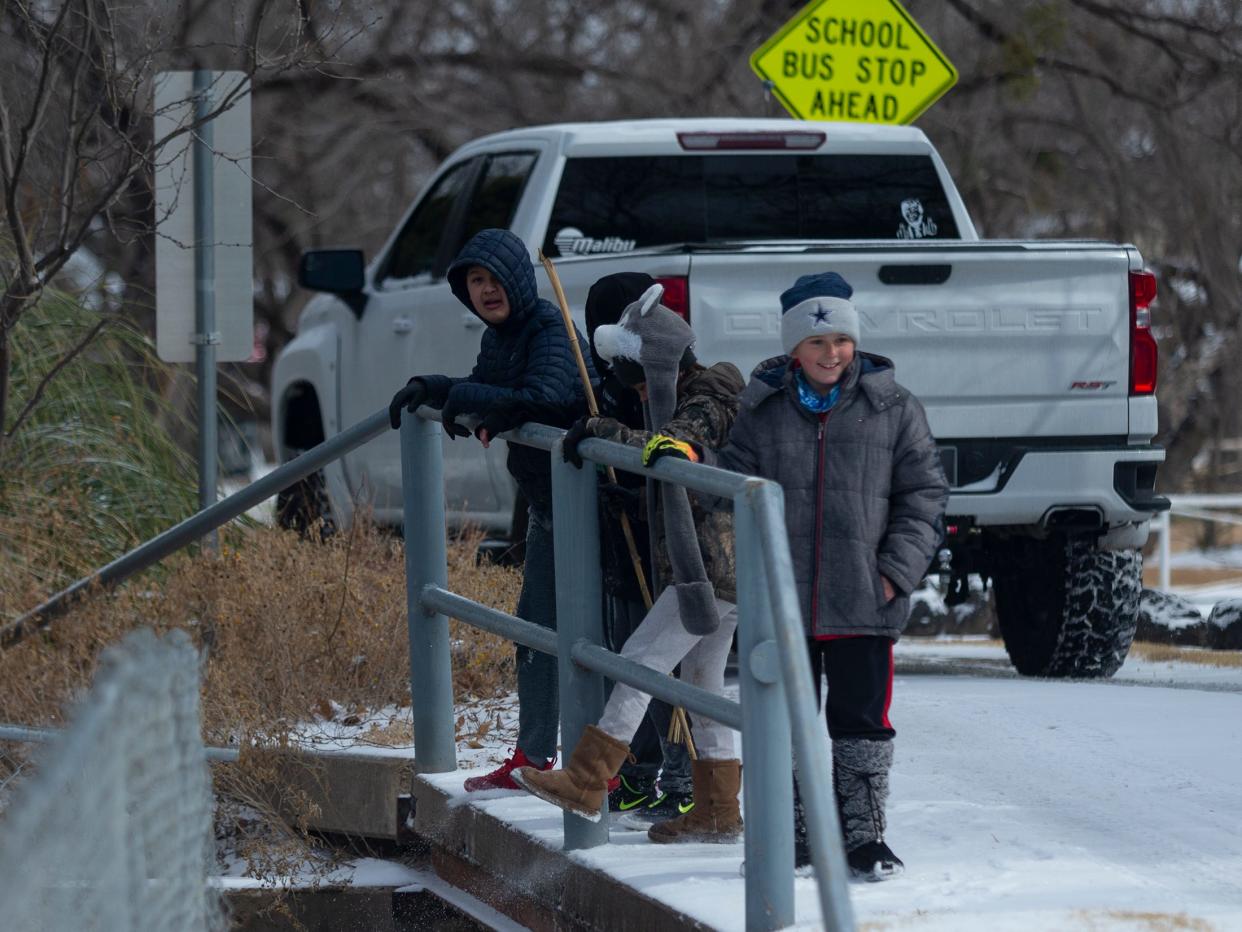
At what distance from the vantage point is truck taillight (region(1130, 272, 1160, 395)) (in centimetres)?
702

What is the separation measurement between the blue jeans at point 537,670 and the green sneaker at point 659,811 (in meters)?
0.41

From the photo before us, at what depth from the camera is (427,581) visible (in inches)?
228

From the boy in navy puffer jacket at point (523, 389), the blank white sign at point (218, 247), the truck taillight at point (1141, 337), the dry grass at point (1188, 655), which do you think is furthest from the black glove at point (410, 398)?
the dry grass at point (1188, 655)

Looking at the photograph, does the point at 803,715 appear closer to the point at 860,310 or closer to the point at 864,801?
the point at 864,801

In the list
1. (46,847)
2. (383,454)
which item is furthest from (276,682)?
(46,847)

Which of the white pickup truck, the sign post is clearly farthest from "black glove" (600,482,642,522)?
the sign post

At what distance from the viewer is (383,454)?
874cm

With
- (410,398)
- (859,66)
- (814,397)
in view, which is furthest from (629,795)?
(859,66)

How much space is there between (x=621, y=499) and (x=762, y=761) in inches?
47.9

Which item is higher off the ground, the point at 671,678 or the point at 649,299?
the point at 649,299

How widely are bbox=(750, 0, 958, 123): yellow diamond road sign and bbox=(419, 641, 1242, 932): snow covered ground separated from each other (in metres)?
4.45

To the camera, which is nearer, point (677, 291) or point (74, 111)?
point (677, 291)

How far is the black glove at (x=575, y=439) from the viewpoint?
15.1 ft

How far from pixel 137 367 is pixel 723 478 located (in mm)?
5977
